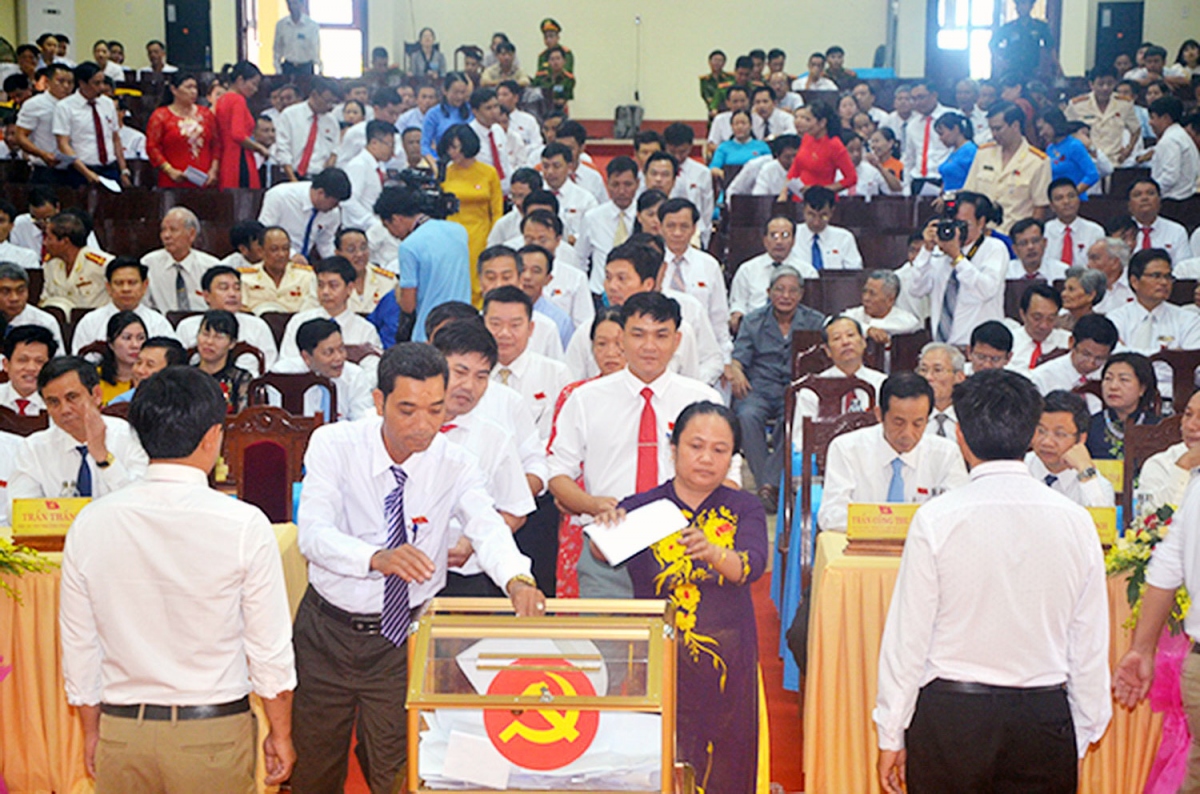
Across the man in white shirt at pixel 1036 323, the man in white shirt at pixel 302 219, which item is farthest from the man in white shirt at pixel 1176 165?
the man in white shirt at pixel 302 219

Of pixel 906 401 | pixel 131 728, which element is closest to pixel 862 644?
pixel 906 401

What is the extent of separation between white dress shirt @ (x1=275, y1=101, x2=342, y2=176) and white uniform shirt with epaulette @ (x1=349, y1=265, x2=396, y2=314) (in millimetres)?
3332

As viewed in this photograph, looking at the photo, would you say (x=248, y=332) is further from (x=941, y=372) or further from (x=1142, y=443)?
(x=1142, y=443)

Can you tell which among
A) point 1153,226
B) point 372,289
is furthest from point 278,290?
point 1153,226

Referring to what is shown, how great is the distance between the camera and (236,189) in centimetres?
886

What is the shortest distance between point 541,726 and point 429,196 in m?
4.73

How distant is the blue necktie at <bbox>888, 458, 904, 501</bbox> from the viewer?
3.97 m

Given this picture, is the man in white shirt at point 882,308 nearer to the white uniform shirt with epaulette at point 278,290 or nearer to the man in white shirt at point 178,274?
the white uniform shirt with epaulette at point 278,290

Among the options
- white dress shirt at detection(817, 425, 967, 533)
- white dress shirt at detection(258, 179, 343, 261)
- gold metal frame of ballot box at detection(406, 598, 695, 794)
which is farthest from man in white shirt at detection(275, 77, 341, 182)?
gold metal frame of ballot box at detection(406, 598, 695, 794)

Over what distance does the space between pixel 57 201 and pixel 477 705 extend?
7.45 m

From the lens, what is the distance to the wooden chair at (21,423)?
13.6ft

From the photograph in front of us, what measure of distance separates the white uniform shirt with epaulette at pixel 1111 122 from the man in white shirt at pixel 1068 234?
3470 millimetres

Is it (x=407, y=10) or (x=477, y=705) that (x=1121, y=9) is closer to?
(x=407, y=10)

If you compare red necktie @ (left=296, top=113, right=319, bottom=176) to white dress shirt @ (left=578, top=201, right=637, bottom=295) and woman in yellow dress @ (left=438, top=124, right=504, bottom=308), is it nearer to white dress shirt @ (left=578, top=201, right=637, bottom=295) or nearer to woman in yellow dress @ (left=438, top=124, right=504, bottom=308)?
woman in yellow dress @ (left=438, top=124, right=504, bottom=308)
